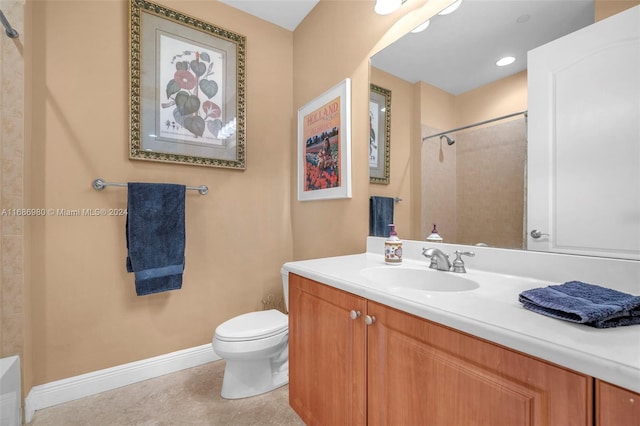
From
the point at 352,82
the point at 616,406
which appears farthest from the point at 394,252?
the point at 352,82

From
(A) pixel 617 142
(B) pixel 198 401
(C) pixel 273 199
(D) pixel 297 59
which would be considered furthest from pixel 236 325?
(D) pixel 297 59

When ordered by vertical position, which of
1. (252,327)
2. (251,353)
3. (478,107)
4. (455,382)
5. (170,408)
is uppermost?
(478,107)

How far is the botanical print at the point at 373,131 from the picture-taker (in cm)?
154

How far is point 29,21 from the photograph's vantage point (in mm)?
1376

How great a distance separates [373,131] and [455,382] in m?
1.26

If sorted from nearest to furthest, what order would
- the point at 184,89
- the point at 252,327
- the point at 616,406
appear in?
the point at 616,406 < the point at 252,327 < the point at 184,89

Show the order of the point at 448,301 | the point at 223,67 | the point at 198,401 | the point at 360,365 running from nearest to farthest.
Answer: the point at 448,301 < the point at 360,365 < the point at 198,401 < the point at 223,67

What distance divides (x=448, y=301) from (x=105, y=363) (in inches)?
76.7

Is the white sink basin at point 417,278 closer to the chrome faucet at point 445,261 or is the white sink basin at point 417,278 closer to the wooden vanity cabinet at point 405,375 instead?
the chrome faucet at point 445,261

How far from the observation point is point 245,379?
5.01 ft

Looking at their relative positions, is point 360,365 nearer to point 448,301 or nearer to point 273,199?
point 448,301

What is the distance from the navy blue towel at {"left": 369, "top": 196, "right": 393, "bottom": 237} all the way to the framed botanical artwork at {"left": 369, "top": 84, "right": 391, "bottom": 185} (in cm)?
11

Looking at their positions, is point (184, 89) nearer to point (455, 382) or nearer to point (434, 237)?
point (434, 237)

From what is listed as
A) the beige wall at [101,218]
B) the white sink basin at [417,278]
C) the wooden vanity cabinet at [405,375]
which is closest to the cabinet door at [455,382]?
the wooden vanity cabinet at [405,375]
